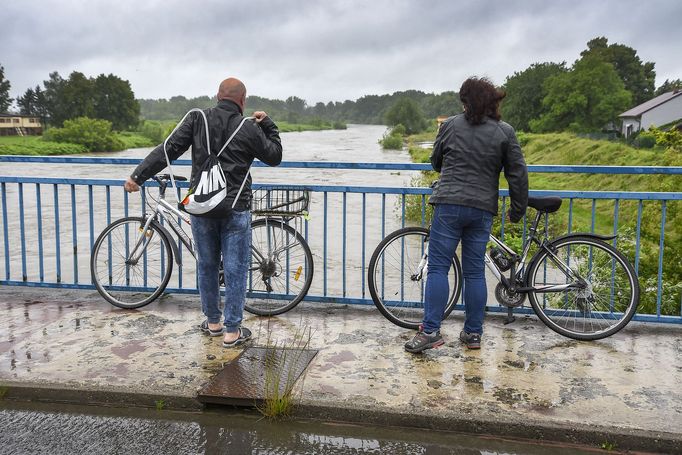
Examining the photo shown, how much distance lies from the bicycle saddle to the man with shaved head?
1.99 m

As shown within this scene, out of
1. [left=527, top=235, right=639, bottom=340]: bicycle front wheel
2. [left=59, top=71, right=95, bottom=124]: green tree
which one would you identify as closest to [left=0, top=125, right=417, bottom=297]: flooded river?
[left=527, top=235, right=639, bottom=340]: bicycle front wheel

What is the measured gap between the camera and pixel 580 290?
5430 millimetres

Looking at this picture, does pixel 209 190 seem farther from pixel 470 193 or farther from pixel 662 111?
pixel 662 111

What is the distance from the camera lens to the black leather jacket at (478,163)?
4742 millimetres

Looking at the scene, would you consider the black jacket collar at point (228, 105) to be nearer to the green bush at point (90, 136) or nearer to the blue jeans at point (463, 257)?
the blue jeans at point (463, 257)

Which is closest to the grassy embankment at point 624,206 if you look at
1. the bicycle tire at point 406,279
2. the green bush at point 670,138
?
the green bush at point 670,138

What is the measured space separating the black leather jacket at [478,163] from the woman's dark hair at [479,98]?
2.4 inches

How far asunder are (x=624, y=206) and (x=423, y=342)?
66.8 ft

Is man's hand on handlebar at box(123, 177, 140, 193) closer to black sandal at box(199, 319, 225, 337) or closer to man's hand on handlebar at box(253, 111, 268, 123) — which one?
man's hand on handlebar at box(253, 111, 268, 123)

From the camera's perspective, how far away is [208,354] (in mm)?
4938

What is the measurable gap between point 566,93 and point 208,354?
87070mm

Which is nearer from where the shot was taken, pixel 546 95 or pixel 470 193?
→ pixel 470 193

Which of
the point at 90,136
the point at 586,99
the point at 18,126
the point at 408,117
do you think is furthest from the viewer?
the point at 408,117

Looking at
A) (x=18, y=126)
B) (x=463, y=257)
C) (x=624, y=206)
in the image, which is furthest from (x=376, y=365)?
(x=18, y=126)
